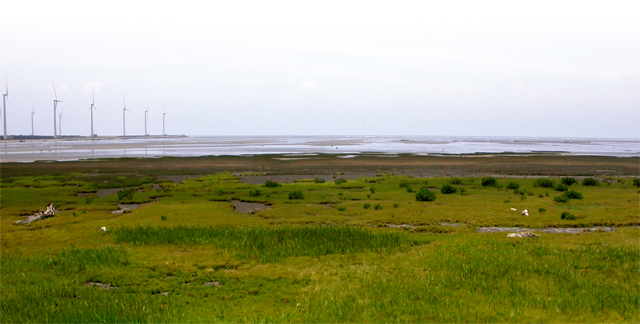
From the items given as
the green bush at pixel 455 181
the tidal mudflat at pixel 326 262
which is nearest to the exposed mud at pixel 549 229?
the tidal mudflat at pixel 326 262

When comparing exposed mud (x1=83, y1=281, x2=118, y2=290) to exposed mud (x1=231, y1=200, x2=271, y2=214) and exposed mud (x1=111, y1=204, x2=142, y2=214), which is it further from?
exposed mud (x1=111, y1=204, x2=142, y2=214)

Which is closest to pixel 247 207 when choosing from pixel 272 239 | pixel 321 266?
pixel 272 239

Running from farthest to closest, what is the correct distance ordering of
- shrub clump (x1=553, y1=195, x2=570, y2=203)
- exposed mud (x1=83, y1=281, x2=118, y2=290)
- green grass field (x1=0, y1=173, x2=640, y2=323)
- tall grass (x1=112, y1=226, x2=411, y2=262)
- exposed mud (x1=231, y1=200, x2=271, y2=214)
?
shrub clump (x1=553, y1=195, x2=570, y2=203), exposed mud (x1=231, y1=200, x2=271, y2=214), tall grass (x1=112, y1=226, x2=411, y2=262), exposed mud (x1=83, y1=281, x2=118, y2=290), green grass field (x1=0, y1=173, x2=640, y2=323)

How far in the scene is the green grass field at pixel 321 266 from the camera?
9.76m

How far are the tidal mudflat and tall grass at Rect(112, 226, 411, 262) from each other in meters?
0.07

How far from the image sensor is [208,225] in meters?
19.5

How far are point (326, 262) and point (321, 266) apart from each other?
43 cm

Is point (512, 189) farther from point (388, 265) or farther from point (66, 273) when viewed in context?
point (66, 273)

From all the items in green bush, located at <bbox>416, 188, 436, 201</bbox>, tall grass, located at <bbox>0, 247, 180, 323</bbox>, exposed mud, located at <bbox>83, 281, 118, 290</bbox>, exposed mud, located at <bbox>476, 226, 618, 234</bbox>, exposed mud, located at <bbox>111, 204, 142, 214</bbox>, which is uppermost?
green bush, located at <bbox>416, 188, 436, 201</bbox>

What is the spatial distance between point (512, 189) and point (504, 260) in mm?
19948

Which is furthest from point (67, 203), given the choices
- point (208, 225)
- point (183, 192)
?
point (208, 225)

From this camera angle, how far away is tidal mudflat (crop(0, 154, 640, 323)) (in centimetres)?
981

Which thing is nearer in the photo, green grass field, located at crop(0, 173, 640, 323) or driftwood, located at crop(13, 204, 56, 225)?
green grass field, located at crop(0, 173, 640, 323)

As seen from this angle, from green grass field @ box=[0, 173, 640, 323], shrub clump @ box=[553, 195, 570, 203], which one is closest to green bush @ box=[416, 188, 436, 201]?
green grass field @ box=[0, 173, 640, 323]
